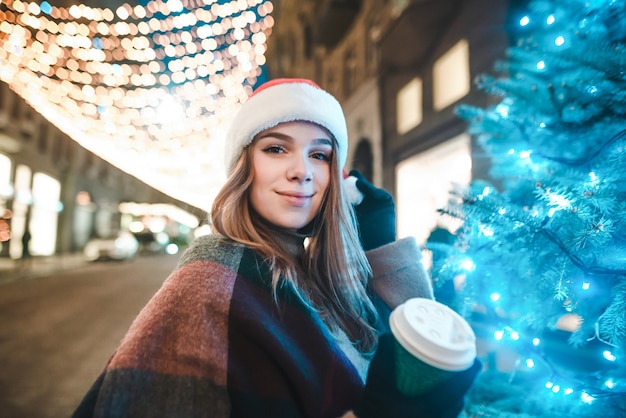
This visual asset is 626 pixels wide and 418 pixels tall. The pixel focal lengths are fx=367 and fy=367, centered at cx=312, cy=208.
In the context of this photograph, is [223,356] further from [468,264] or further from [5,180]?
[5,180]

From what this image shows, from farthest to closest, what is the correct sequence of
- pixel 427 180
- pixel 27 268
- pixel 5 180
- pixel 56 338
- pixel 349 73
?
pixel 5 180 → pixel 349 73 → pixel 27 268 → pixel 427 180 → pixel 56 338

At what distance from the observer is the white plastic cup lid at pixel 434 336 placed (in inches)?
33.7

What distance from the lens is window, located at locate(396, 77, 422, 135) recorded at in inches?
383

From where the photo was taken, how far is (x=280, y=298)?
121 centimetres

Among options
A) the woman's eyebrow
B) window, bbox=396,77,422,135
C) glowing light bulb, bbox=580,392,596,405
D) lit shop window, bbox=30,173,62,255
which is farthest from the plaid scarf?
lit shop window, bbox=30,173,62,255

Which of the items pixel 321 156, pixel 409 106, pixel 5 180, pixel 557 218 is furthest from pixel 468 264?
pixel 5 180

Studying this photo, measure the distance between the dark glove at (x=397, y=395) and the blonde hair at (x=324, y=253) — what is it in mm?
355

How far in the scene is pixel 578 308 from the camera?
1695 mm

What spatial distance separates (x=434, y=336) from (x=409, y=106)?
10.2m

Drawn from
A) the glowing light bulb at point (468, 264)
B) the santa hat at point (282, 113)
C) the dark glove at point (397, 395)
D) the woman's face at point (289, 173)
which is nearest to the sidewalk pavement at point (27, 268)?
the santa hat at point (282, 113)

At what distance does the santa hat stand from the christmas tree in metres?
0.71

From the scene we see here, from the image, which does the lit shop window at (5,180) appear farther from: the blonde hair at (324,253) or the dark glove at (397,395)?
the dark glove at (397,395)

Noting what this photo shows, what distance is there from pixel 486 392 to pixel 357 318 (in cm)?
146

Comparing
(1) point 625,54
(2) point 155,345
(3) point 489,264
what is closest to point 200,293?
(2) point 155,345
